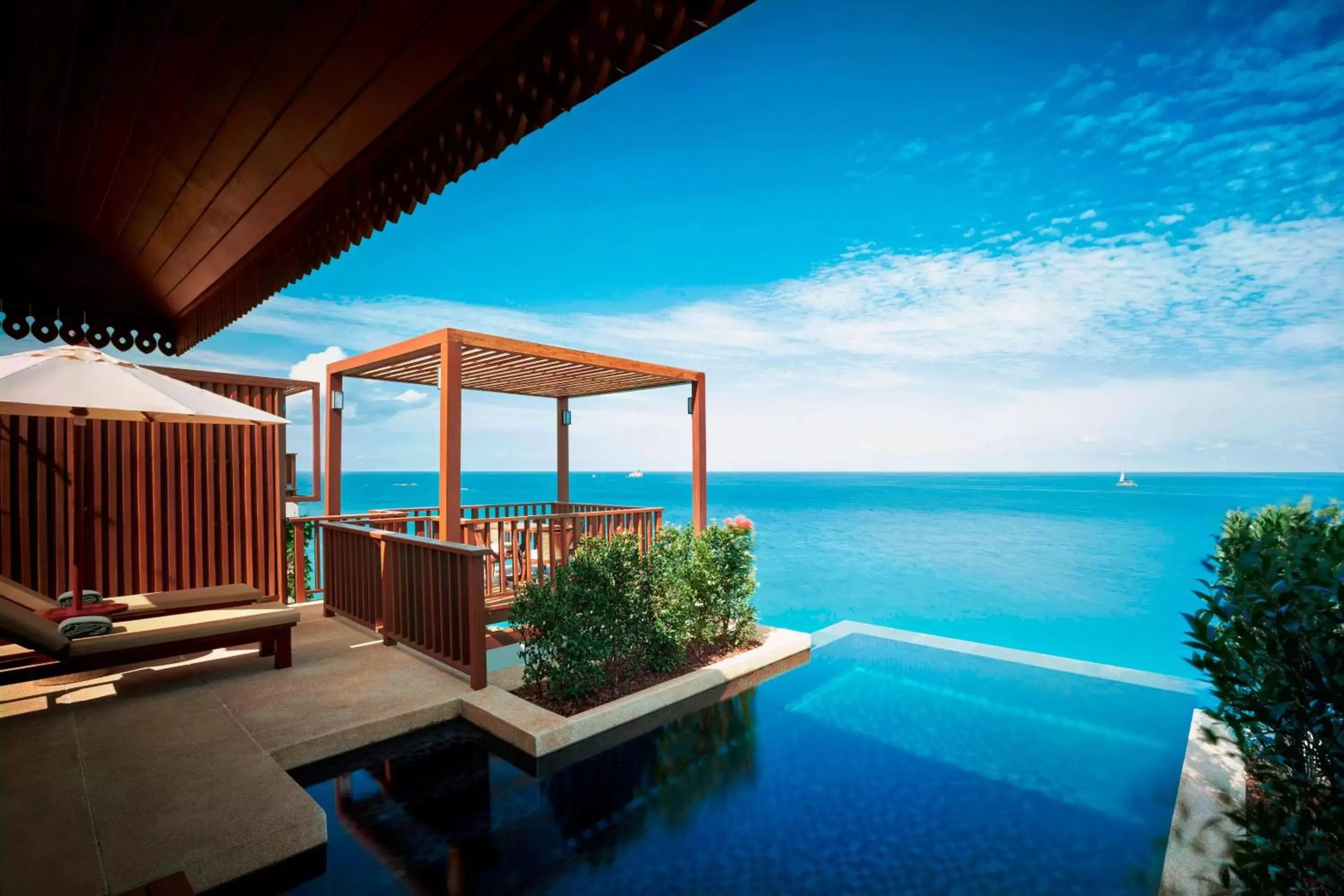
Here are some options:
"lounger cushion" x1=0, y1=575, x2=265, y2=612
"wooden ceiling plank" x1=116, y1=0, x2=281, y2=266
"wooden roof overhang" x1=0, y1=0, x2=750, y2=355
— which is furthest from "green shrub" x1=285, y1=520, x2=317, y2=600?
"wooden ceiling plank" x1=116, y1=0, x2=281, y2=266

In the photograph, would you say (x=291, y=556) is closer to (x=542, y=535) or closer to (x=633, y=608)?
(x=542, y=535)

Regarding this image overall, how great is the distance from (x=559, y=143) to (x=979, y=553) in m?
24.4

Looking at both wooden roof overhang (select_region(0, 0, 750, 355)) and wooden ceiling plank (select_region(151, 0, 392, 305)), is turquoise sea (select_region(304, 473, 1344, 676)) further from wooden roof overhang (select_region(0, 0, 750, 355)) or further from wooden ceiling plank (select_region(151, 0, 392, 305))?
wooden ceiling plank (select_region(151, 0, 392, 305))

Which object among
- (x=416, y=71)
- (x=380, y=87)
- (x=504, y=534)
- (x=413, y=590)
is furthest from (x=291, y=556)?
(x=416, y=71)

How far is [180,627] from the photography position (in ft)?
12.7

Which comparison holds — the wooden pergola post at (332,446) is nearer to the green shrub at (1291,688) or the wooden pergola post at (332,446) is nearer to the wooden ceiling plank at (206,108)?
the wooden ceiling plank at (206,108)

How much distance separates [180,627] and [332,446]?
354 cm

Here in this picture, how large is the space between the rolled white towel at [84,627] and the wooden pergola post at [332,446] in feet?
10.8

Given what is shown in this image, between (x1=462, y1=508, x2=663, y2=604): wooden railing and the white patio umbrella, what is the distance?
2237 millimetres

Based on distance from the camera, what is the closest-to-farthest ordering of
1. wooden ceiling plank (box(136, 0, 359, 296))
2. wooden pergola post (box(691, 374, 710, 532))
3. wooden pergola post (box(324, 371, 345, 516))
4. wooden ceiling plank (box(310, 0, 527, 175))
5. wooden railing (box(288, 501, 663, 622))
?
wooden ceiling plank (box(310, 0, 527, 175)) → wooden ceiling plank (box(136, 0, 359, 296)) → wooden railing (box(288, 501, 663, 622)) → wooden pergola post (box(324, 371, 345, 516)) → wooden pergola post (box(691, 374, 710, 532))

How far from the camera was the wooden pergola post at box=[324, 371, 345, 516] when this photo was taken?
7.00m

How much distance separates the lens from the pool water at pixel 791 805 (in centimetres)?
250

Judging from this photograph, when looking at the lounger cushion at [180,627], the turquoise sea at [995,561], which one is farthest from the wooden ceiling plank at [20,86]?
the turquoise sea at [995,561]

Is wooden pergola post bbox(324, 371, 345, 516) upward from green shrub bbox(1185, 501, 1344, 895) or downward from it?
upward
